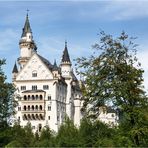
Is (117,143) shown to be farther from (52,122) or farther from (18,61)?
(18,61)

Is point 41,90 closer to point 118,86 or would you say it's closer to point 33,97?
point 33,97

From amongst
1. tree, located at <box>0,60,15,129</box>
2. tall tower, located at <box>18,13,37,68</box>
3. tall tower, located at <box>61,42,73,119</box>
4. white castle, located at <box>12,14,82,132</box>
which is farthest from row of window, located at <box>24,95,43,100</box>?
tree, located at <box>0,60,15,129</box>

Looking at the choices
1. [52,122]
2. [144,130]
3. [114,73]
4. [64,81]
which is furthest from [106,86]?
[64,81]

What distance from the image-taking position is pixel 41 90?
104m

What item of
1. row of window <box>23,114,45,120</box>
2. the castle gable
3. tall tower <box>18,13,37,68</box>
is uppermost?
tall tower <box>18,13,37,68</box>

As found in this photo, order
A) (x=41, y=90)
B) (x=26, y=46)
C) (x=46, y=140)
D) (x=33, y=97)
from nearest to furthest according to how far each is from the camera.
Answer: (x=46, y=140), (x=33, y=97), (x=41, y=90), (x=26, y=46)

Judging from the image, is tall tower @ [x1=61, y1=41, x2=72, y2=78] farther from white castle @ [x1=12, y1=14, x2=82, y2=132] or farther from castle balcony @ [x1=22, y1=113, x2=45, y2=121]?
castle balcony @ [x1=22, y1=113, x2=45, y2=121]

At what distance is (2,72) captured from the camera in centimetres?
4356

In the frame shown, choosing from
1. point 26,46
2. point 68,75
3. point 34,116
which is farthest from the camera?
point 26,46

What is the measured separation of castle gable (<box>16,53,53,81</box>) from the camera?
106m

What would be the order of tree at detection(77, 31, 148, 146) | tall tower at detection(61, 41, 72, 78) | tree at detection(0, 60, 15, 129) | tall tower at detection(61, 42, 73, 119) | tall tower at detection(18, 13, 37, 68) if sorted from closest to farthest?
tree at detection(77, 31, 148, 146) → tree at detection(0, 60, 15, 129) → tall tower at detection(61, 42, 73, 119) → tall tower at detection(61, 41, 72, 78) → tall tower at detection(18, 13, 37, 68)

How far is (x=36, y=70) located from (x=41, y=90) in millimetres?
5297

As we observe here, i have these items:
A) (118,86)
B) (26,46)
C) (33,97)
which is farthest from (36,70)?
(118,86)

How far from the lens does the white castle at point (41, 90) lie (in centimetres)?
10312
